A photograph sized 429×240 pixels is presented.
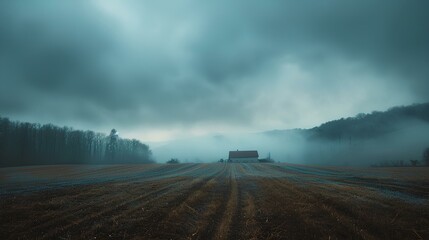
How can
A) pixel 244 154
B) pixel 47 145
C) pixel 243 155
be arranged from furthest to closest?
pixel 244 154
pixel 243 155
pixel 47 145

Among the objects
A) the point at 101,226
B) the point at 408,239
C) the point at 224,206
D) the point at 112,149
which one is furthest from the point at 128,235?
the point at 112,149

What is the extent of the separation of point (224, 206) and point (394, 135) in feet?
690

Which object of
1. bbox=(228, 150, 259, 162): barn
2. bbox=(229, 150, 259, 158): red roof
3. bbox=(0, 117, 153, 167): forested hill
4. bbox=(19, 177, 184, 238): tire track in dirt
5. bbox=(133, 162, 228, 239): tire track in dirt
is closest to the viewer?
bbox=(133, 162, 228, 239): tire track in dirt

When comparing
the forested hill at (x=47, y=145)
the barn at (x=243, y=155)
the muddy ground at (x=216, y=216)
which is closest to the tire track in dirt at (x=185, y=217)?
the muddy ground at (x=216, y=216)

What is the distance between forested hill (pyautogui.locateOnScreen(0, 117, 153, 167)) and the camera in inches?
4195

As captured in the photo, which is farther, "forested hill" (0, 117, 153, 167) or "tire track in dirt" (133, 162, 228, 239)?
"forested hill" (0, 117, 153, 167)

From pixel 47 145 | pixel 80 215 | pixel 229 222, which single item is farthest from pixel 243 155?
pixel 229 222

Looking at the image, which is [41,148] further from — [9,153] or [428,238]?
[428,238]

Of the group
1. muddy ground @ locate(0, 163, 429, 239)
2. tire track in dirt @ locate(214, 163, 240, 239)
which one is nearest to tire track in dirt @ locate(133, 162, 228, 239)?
muddy ground @ locate(0, 163, 429, 239)

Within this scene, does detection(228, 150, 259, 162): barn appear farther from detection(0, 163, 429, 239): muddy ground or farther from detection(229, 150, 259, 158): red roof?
detection(0, 163, 429, 239): muddy ground

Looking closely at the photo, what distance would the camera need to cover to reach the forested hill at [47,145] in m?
107

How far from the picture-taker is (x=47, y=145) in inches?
5133

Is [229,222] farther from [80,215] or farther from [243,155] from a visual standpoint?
[243,155]

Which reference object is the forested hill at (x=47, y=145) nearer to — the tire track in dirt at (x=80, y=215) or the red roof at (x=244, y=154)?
the red roof at (x=244, y=154)
